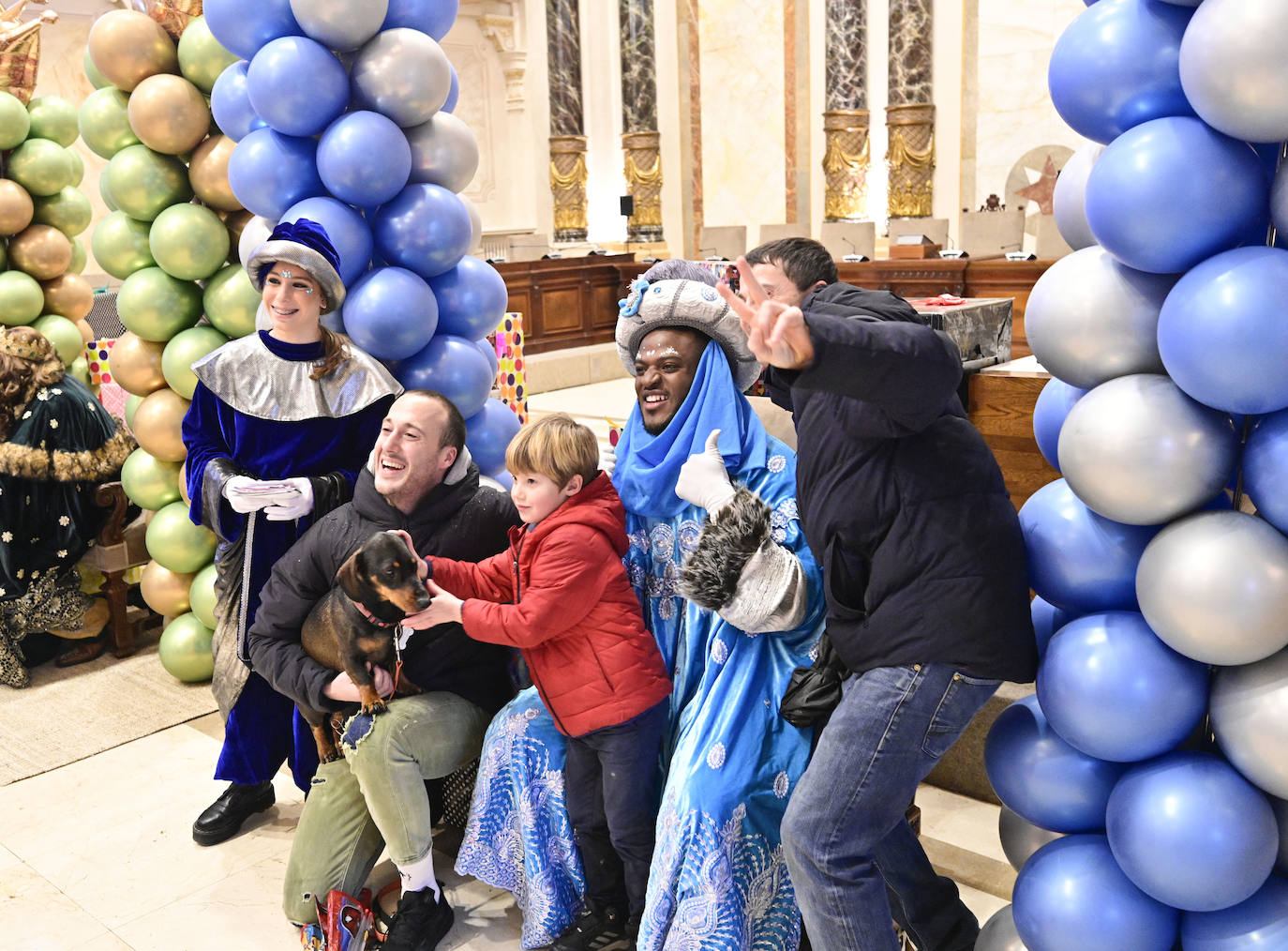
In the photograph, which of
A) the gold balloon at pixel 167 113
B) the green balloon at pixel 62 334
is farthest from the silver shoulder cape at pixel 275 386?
the green balloon at pixel 62 334

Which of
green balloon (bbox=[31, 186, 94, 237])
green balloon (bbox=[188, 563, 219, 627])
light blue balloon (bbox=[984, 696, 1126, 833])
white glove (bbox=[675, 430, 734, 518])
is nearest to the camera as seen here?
light blue balloon (bbox=[984, 696, 1126, 833])

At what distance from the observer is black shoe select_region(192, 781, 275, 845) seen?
342 centimetres

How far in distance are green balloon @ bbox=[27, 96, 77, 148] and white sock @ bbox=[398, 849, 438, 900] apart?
415 cm

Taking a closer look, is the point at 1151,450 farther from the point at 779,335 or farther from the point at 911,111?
the point at 911,111

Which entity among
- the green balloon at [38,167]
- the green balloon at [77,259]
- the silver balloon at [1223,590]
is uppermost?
the green balloon at [38,167]

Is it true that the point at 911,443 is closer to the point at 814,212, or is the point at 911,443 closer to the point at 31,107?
the point at 31,107

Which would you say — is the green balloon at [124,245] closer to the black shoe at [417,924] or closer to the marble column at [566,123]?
the black shoe at [417,924]

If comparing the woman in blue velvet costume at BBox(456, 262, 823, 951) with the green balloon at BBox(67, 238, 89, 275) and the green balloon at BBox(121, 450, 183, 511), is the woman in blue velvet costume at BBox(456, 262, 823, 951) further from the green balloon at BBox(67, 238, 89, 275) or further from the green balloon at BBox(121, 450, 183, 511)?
the green balloon at BBox(67, 238, 89, 275)

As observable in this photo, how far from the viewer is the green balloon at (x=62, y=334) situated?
5215 mm

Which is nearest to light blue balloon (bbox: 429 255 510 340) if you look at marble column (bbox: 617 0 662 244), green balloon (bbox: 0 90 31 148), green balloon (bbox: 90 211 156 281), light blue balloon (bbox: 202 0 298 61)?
light blue balloon (bbox: 202 0 298 61)

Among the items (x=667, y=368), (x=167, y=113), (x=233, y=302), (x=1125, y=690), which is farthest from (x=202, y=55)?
(x=1125, y=690)

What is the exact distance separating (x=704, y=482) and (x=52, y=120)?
4.33 meters

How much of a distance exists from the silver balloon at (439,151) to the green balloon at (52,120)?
283 centimetres

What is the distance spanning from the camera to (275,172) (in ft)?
10.8
